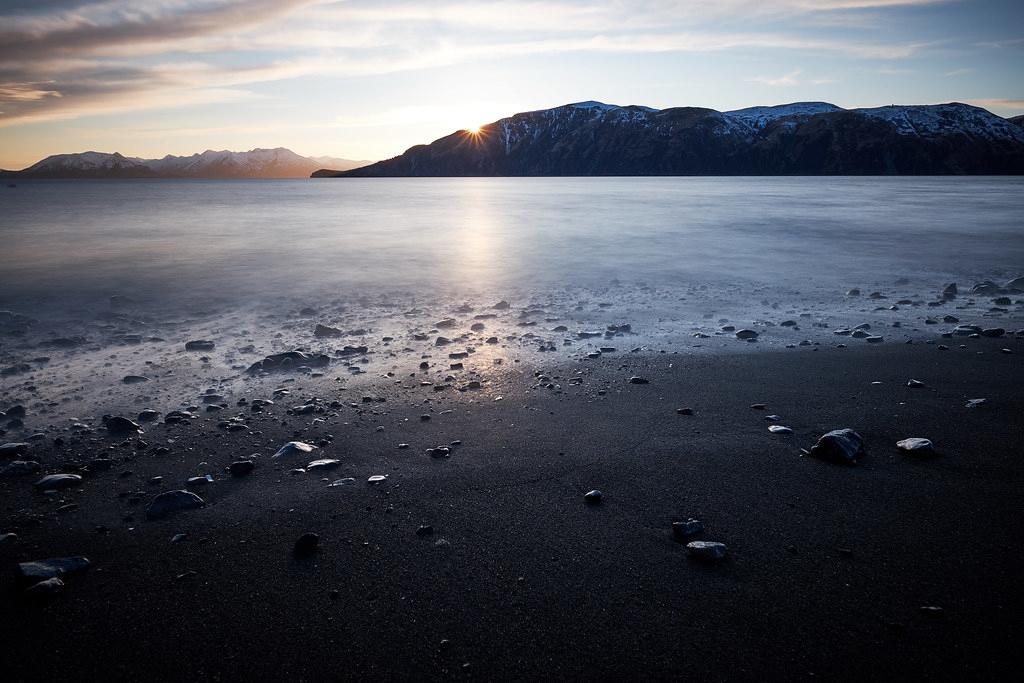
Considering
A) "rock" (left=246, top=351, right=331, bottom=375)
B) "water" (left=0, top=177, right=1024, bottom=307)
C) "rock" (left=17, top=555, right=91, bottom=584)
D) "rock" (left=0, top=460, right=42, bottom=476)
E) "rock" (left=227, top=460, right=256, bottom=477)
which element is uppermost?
"water" (left=0, top=177, right=1024, bottom=307)

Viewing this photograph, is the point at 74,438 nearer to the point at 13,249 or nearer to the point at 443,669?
the point at 443,669

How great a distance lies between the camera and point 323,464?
4.52m

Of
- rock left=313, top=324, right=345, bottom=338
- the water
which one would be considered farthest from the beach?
the water

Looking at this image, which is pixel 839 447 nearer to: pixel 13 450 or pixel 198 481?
pixel 198 481

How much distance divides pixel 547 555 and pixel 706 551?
3.08ft

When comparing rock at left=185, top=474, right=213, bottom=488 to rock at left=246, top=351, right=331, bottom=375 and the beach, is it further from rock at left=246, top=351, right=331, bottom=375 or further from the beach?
rock at left=246, top=351, right=331, bottom=375

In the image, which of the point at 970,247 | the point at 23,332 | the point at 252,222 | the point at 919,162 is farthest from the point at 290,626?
the point at 919,162

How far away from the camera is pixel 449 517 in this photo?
12.5 feet

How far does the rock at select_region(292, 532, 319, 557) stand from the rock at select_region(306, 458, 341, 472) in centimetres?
102

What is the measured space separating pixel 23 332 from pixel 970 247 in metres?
27.1

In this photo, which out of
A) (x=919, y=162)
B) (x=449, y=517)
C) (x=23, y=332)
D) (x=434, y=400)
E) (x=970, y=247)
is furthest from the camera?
(x=919, y=162)

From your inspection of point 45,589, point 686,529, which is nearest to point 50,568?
point 45,589

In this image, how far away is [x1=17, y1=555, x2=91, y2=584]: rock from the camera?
124 inches

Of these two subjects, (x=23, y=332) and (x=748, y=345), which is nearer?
(x=748, y=345)
